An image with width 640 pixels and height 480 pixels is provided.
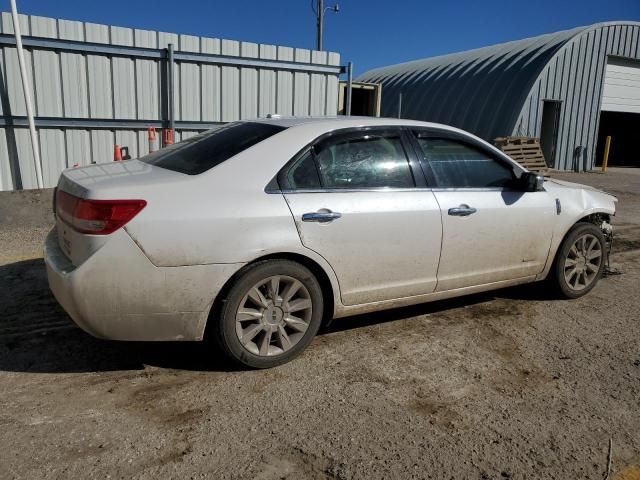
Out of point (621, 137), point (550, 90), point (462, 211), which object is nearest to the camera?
point (462, 211)

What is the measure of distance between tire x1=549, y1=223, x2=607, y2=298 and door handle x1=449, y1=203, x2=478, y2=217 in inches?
48.3

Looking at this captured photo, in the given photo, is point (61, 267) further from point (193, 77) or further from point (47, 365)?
point (193, 77)

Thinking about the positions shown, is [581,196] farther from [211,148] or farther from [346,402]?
[211,148]

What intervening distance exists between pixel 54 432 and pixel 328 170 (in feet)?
7.05

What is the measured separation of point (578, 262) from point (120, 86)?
24.8 feet

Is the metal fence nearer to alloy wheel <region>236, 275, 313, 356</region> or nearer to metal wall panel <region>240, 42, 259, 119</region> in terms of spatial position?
metal wall panel <region>240, 42, 259, 119</region>

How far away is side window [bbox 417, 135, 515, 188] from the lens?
13.4 feet

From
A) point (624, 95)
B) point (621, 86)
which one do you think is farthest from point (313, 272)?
point (624, 95)

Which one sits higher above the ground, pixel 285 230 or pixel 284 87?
pixel 284 87

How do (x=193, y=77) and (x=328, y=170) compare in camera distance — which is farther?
(x=193, y=77)

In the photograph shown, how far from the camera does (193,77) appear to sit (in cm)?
977

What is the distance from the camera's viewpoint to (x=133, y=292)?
9.81ft

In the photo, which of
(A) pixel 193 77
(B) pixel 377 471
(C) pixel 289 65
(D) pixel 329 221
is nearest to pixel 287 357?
(D) pixel 329 221

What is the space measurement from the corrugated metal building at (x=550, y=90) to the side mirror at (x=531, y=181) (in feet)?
46.6
